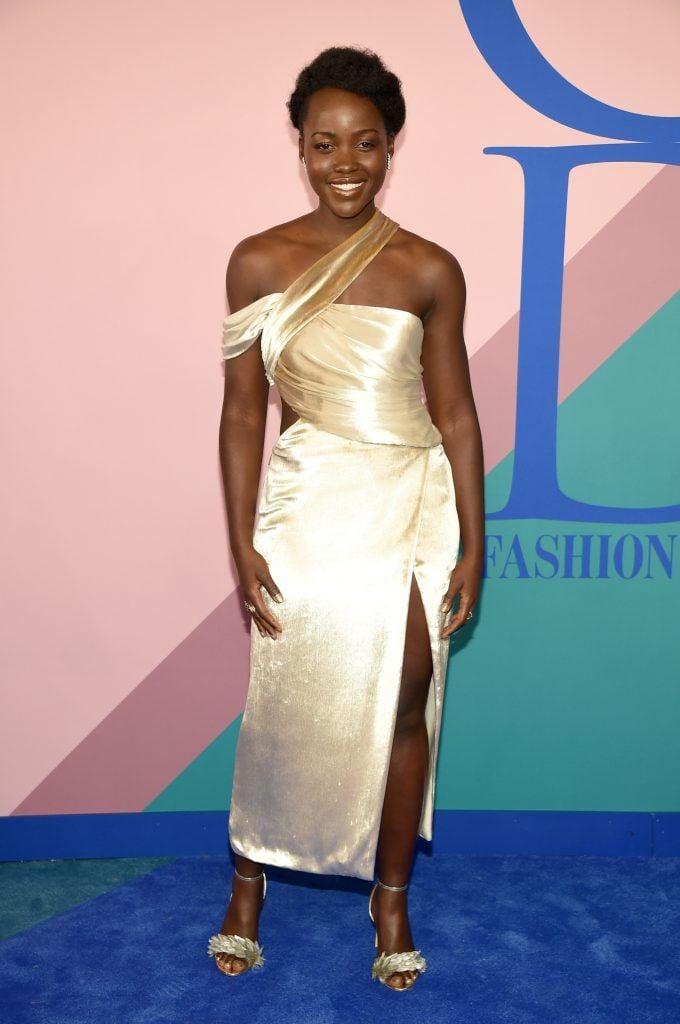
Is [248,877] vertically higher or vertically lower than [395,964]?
higher

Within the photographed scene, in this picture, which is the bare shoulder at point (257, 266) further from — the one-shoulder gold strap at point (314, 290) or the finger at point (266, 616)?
the finger at point (266, 616)

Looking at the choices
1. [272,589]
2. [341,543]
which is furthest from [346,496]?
[272,589]

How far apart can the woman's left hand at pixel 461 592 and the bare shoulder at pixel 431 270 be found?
56 cm

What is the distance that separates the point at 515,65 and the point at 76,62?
107cm

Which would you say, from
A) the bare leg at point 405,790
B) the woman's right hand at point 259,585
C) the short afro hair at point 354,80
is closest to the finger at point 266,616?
the woman's right hand at point 259,585

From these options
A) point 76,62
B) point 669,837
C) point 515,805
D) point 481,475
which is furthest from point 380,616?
point 76,62

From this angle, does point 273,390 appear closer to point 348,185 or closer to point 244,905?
point 348,185

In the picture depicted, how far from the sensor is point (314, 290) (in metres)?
2.15

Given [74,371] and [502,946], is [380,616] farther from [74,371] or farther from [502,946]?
[74,371]

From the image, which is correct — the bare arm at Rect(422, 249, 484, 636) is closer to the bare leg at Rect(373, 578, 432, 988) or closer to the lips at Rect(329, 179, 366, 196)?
the bare leg at Rect(373, 578, 432, 988)

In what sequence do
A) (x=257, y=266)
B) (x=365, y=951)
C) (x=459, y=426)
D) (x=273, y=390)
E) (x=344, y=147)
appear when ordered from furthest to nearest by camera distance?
(x=273, y=390) → (x=365, y=951) → (x=459, y=426) → (x=257, y=266) → (x=344, y=147)

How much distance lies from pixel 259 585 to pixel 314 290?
2.05 feet

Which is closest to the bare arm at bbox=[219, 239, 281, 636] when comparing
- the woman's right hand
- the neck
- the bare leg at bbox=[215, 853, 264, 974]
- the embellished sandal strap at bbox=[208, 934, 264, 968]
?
the woman's right hand

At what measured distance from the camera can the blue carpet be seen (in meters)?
2.19
